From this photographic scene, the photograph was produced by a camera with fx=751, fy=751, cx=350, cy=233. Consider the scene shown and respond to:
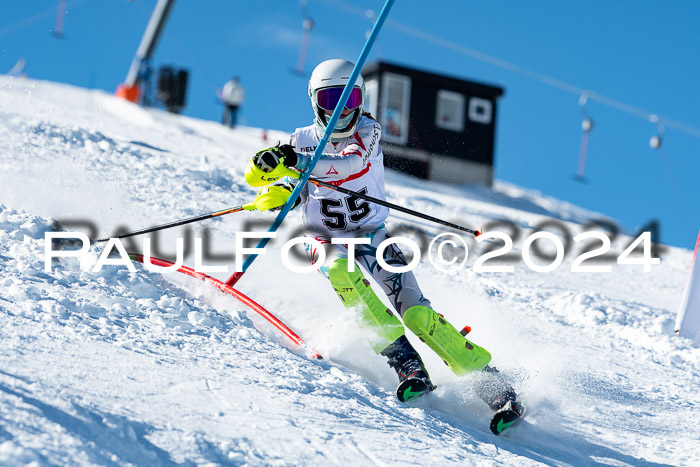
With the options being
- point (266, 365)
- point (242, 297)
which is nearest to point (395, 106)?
point (242, 297)

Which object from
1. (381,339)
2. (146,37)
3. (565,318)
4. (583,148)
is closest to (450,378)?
(381,339)

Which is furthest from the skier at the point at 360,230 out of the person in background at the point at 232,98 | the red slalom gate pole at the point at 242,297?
the person in background at the point at 232,98

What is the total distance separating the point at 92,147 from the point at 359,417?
6.84 m

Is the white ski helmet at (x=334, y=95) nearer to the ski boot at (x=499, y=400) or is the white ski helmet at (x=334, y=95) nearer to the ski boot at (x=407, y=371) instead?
the ski boot at (x=407, y=371)

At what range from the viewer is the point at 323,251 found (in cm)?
396

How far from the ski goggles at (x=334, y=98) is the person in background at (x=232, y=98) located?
15.7m

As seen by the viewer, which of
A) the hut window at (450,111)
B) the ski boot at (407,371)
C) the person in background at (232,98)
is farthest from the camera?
the hut window at (450,111)

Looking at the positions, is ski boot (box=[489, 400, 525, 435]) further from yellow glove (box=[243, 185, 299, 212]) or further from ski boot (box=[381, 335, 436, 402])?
yellow glove (box=[243, 185, 299, 212])

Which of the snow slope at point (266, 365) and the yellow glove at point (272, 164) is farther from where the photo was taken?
the yellow glove at point (272, 164)

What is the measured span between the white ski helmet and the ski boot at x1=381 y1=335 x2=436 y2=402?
3.74 feet

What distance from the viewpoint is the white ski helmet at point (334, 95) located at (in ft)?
12.8

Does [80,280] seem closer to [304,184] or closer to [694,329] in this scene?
[304,184]

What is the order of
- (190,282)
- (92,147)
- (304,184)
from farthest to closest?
(92,147) → (190,282) → (304,184)

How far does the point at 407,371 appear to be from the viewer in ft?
11.7
